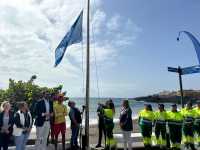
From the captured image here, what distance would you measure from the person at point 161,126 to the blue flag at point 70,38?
398 cm

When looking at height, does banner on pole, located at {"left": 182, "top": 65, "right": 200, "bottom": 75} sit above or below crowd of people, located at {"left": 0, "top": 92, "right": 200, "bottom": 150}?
above

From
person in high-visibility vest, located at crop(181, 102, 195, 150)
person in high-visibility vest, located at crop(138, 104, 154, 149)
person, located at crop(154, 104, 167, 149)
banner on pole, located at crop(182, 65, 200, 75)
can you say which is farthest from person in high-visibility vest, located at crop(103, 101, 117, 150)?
banner on pole, located at crop(182, 65, 200, 75)

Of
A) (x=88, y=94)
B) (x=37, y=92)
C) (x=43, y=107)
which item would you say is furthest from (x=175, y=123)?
(x=37, y=92)

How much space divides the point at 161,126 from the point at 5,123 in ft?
19.1

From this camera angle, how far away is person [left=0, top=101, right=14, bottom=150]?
13.7 metres

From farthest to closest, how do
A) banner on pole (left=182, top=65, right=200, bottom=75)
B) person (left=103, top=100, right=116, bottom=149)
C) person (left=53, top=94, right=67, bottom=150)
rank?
banner on pole (left=182, top=65, right=200, bottom=75)
person (left=103, top=100, right=116, bottom=149)
person (left=53, top=94, right=67, bottom=150)

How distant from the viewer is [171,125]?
16094 millimetres

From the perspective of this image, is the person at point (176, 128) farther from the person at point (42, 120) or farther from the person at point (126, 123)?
the person at point (42, 120)

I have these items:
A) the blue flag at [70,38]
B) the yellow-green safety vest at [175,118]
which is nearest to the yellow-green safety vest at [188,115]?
the yellow-green safety vest at [175,118]

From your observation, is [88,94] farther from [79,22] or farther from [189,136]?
[189,136]

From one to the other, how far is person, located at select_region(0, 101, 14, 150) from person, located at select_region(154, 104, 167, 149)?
5.47 metres

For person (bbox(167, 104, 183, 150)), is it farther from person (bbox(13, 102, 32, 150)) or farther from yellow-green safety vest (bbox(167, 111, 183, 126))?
person (bbox(13, 102, 32, 150))

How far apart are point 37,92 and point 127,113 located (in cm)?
897

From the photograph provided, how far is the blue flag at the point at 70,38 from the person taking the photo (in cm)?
1596
